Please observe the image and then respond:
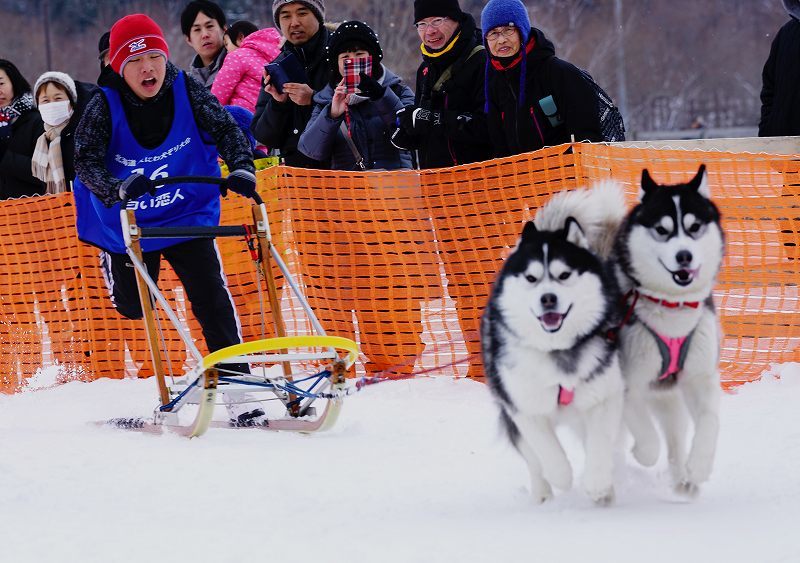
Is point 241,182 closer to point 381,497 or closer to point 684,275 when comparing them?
point 381,497

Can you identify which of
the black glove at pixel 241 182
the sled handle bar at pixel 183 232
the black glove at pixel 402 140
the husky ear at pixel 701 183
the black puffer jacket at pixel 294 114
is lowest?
the husky ear at pixel 701 183

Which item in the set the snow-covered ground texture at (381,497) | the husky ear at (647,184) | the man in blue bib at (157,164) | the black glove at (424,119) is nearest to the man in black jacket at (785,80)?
the snow-covered ground texture at (381,497)

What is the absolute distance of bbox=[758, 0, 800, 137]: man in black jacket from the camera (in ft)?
21.3

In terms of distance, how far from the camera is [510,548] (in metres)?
3.16

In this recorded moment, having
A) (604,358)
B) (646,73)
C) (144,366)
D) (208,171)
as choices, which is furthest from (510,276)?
(646,73)

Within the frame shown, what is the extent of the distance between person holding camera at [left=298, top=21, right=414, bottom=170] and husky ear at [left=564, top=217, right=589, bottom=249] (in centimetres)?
302

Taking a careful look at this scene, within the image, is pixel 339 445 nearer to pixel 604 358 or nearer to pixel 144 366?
pixel 604 358

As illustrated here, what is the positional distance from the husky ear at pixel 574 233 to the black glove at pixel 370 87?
119 inches

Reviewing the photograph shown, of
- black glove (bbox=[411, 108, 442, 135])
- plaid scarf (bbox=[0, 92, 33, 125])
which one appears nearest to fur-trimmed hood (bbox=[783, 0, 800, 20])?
black glove (bbox=[411, 108, 442, 135])

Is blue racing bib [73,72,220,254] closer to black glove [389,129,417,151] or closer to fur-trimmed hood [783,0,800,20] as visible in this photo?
black glove [389,129,417,151]

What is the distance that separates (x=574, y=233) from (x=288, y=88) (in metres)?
3.52

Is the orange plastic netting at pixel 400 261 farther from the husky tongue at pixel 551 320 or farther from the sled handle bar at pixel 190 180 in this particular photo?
the husky tongue at pixel 551 320

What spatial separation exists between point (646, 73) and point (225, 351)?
34432mm

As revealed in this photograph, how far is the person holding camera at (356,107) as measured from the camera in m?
6.46
